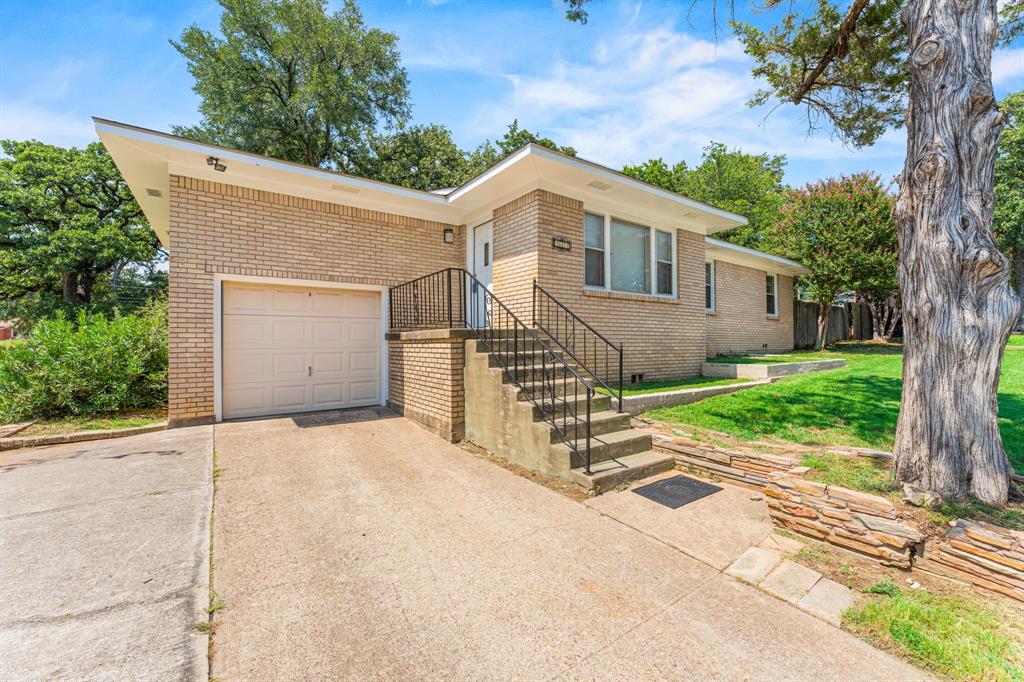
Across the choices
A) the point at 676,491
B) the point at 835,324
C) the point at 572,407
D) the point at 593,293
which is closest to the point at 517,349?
the point at 572,407

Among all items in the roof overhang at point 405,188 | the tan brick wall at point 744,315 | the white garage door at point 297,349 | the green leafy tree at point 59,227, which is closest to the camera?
the roof overhang at point 405,188

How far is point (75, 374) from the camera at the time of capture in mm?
6414

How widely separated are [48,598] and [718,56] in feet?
28.3

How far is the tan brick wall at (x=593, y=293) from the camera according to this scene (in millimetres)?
6910

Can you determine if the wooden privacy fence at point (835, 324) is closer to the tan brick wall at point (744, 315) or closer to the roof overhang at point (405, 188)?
the tan brick wall at point (744, 315)

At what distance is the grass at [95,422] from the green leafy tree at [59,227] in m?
13.2

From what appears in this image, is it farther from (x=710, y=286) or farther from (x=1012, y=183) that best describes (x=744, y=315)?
(x=1012, y=183)

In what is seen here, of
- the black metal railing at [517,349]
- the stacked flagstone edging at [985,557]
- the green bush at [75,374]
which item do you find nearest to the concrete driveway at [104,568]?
the green bush at [75,374]

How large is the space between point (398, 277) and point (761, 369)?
741cm

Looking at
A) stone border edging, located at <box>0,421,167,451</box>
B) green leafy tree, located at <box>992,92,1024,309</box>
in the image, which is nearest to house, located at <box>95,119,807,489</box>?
stone border edging, located at <box>0,421,167,451</box>

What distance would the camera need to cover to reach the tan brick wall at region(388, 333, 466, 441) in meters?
5.57

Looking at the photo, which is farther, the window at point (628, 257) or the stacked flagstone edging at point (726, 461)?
the window at point (628, 257)

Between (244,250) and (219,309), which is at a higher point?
(244,250)

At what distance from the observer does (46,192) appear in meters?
15.7
